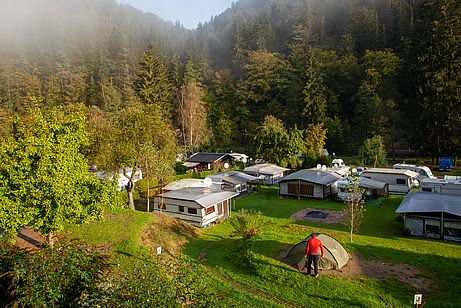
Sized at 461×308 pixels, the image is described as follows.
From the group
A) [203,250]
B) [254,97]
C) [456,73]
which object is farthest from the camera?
[254,97]

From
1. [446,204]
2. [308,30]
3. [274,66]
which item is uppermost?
[308,30]

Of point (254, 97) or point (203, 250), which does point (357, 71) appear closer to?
point (254, 97)

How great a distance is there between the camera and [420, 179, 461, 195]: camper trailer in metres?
23.0

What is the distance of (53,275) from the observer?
8.27 metres

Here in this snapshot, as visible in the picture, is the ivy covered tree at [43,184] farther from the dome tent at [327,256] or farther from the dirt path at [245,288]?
the dome tent at [327,256]

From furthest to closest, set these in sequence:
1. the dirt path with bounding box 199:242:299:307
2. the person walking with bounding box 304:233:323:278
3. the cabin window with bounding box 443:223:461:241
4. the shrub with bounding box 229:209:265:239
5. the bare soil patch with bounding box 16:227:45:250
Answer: the cabin window with bounding box 443:223:461:241, the shrub with bounding box 229:209:265:239, the bare soil patch with bounding box 16:227:45:250, the person walking with bounding box 304:233:323:278, the dirt path with bounding box 199:242:299:307

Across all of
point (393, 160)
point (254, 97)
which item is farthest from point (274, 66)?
point (393, 160)

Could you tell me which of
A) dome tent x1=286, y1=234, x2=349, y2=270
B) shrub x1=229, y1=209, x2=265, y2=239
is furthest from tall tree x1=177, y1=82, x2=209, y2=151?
dome tent x1=286, y1=234, x2=349, y2=270

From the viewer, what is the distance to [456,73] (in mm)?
43156

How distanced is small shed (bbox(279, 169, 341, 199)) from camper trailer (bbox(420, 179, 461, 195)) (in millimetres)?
6956

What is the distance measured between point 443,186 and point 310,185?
9.71 m

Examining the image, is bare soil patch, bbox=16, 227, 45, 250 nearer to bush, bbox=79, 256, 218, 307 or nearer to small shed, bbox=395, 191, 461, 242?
bush, bbox=79, 256, 218, 307

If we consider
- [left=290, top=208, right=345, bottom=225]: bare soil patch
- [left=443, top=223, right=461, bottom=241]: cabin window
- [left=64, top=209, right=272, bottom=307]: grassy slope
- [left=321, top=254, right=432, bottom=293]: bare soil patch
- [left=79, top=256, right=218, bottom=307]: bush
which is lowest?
[left=290, top=208, right=345, bottom=225]: bare soil patch

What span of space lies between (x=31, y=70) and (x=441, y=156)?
7794 centimetres
